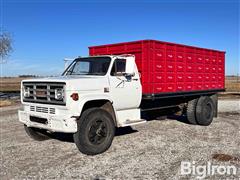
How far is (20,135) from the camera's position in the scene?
32.9 ft

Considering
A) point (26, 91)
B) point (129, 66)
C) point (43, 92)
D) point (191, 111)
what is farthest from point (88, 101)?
point (191, 111)

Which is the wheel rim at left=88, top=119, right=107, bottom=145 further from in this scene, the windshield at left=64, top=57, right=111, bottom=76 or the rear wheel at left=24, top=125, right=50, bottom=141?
the rear wheel at left=24, top=125, right=50, bottom=141

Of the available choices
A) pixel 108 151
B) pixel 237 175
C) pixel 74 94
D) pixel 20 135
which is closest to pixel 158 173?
pixel 237 175

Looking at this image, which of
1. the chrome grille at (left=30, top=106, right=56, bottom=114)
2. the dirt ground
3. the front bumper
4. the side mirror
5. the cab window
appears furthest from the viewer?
the cab window

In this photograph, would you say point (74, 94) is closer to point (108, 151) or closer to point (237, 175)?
point (108, 151)

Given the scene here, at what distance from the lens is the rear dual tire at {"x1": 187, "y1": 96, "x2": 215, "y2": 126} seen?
36.9 ft

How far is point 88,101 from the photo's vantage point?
7.30 meters

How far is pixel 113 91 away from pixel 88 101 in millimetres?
860

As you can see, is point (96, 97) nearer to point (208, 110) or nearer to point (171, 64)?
point (171, 64)

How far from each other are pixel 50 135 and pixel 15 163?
252 cm

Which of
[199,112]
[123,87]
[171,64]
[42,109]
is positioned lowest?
[199,112]

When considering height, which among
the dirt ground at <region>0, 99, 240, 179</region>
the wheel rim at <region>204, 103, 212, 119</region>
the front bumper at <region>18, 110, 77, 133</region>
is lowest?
the dirt ground at <region>0, 99, 240, 179</region>

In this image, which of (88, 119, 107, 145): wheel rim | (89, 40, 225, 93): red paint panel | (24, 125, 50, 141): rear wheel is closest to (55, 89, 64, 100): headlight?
(88, 119, 107, 145): wheel rim

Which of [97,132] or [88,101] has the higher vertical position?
[88,101]
